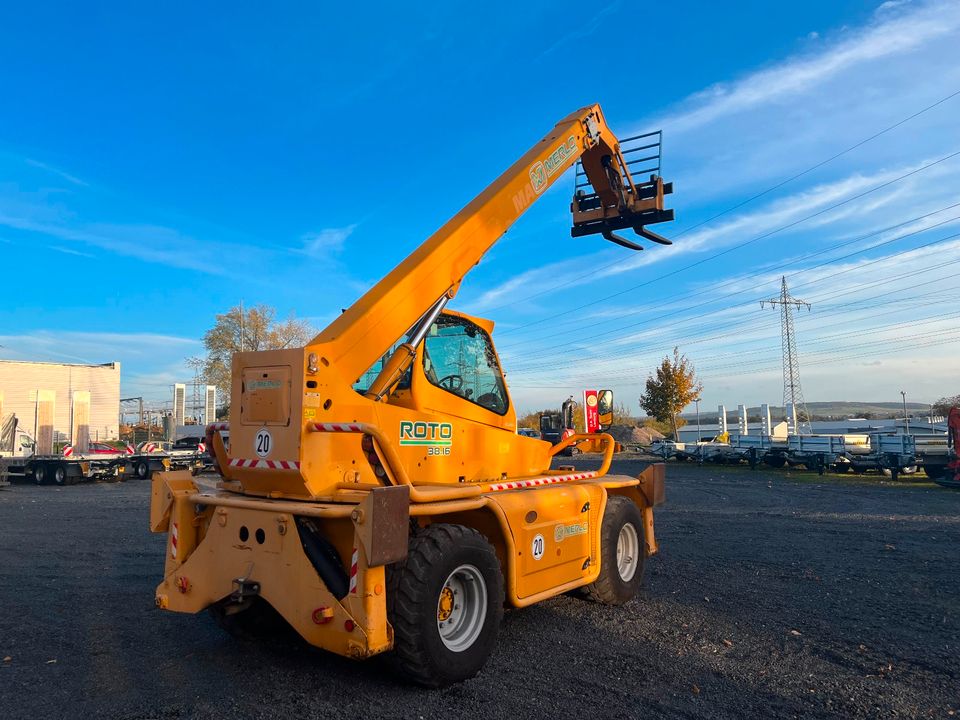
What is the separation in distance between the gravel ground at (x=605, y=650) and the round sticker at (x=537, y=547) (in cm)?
72

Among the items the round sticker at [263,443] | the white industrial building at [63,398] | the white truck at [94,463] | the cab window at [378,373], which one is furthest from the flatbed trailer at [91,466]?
the round sticker at [263,443]

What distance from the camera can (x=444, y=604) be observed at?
502 centimetres

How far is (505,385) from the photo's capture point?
22.8ft

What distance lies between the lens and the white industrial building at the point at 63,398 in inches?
1469

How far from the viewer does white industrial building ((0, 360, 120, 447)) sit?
37.3m

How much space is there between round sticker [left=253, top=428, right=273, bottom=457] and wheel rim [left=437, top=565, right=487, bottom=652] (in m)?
1.59

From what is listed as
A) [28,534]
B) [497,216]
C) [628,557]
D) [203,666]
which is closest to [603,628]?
[628,557]

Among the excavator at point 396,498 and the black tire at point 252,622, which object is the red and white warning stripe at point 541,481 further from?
the black tire at point 252,622

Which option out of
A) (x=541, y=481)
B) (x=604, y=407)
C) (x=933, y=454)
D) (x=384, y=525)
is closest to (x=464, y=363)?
(x=541, y=481)

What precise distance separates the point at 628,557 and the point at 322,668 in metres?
3.58

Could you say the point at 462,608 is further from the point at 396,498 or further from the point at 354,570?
the point at 396,498

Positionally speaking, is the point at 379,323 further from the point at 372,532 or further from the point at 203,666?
the point at 203,666

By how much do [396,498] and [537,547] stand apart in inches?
70.4

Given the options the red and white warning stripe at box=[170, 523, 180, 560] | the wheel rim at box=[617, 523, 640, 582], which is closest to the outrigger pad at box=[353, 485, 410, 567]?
the red and white warning stripe at box=[170, 523, 180, 560]
